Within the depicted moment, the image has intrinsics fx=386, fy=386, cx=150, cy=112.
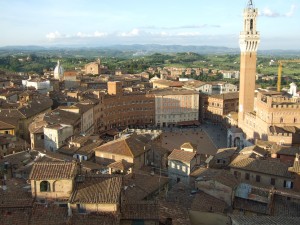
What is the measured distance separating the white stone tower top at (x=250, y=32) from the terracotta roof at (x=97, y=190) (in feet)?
165

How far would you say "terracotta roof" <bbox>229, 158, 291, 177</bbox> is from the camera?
3192 centimetres

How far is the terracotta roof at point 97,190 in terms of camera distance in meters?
18.1

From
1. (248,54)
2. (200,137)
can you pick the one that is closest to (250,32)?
(248,54)

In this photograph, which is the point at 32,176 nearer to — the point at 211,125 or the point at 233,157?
the point at 233,157

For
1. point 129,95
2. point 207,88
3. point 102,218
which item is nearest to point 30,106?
point 129,95

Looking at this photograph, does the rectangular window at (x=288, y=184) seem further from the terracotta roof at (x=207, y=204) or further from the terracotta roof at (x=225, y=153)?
the terracotta roof at (x=207, y=204)

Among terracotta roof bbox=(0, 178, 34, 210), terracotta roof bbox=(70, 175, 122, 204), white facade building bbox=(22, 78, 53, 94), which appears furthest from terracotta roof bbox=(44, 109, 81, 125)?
white facade building bbox=(22, 78, 53, 94)

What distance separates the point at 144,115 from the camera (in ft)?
272

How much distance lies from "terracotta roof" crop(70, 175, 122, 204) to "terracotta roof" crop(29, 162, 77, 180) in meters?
0.81

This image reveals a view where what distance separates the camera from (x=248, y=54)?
213 ft

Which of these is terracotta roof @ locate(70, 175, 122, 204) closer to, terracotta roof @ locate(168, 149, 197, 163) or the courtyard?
terracotta roof @ locate(168, 149, 197, 163)

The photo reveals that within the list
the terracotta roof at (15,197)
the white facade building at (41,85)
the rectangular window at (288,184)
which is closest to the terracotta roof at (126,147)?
the rectangular window at (288,184)

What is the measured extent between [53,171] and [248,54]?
52148mm

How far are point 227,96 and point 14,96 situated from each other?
4526cm
